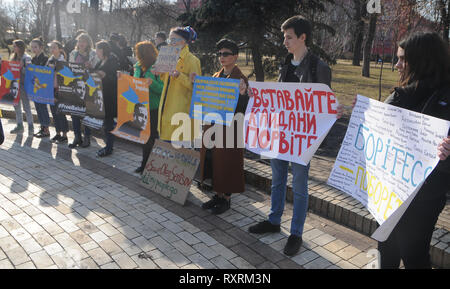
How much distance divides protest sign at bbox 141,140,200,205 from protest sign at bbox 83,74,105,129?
81.2 inches

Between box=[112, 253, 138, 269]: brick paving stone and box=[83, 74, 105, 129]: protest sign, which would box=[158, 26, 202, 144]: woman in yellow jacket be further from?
box=[83, 74, 105, 129]: protest sign

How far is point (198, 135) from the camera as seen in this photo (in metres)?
5.07

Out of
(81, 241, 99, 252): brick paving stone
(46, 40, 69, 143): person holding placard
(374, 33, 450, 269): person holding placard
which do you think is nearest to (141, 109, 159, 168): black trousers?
(81, 241, 99, 252): brick paving stone

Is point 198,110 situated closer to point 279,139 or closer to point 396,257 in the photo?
point 279,139

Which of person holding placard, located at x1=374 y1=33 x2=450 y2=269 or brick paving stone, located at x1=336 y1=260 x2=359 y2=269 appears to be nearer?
person holding placard, located at x1=374 y1=33 x2=450 y2=269

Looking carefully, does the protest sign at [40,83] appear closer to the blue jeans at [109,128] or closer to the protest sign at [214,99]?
the blue jeans at [109,128]

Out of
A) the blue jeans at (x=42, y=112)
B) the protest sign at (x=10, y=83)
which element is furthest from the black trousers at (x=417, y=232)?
the protest sign at (x=10, y=83)

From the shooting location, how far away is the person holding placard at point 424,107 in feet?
7.65

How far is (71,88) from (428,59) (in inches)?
Result: 254

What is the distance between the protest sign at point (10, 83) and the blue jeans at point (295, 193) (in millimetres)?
6652

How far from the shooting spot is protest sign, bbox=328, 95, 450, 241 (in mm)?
2307

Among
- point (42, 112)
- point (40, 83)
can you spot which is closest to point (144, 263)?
point (40, 83)

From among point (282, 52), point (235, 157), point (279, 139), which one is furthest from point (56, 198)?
point (282, 52)

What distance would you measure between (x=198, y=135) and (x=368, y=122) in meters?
2.62
